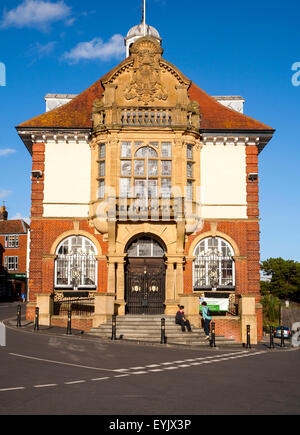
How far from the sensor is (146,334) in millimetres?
20391

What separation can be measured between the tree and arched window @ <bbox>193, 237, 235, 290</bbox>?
2401 inches

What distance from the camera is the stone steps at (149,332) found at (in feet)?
65.9

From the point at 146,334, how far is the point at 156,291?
381 cm

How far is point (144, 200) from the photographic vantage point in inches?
922

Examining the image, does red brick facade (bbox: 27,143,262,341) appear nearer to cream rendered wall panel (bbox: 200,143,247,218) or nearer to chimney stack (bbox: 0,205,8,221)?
cream rendered wall panel (bbox: 200,143,247,218)

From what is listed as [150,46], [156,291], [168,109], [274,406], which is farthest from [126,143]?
[274,406]

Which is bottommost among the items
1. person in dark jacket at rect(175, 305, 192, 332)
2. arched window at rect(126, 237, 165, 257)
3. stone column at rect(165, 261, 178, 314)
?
person in dark jacket at rect(175, 305, 192, 332)

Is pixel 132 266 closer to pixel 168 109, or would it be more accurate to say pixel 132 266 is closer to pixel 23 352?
pixel 168 109

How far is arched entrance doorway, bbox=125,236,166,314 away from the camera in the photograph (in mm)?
23703

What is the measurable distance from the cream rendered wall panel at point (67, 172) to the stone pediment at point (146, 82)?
274cm

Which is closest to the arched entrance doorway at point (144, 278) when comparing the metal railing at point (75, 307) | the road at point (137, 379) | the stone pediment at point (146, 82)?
the metal railing at point (75, 307)

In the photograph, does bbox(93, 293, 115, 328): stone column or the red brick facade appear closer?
bbox(93, 293, 115, 328): stone column

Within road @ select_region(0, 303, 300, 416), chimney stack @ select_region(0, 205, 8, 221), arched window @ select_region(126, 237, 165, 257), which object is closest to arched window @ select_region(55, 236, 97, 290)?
arched window @ select_region(126, 237, 165, 257)

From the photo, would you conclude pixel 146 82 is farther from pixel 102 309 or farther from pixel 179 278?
pixel 102 309
